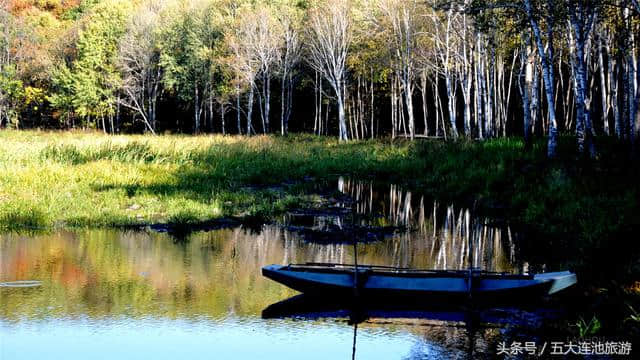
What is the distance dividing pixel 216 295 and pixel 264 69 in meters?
43.8

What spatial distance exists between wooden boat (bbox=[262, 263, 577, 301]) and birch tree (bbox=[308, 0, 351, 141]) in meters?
37.1

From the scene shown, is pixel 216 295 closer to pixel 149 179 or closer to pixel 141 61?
pixel 149 179

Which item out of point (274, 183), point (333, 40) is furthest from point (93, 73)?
point (274, 183)

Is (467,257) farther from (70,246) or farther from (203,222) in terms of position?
(70,246)

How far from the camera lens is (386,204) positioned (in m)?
23.8

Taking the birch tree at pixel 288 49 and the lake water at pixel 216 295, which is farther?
the birch tree at pixel 288 49

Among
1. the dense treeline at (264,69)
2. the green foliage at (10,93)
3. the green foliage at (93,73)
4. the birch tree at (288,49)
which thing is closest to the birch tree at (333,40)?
the dense treeline at (264,69)

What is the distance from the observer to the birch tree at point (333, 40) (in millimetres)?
49344

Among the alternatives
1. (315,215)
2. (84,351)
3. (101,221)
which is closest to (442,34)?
(315,215)

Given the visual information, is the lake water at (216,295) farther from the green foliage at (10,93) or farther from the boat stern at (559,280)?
the green foliage at (10,93)

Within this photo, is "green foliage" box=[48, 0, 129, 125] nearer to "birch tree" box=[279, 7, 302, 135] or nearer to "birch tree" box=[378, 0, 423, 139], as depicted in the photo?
"birch tree" box=[279, 7, 302, 135]

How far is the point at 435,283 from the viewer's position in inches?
452

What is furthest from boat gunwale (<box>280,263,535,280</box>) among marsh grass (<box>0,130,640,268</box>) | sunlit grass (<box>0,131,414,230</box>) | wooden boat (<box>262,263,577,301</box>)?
sunlit grass (<box>0,131,414,230</box>)

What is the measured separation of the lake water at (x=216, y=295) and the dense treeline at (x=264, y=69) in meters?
22.3
